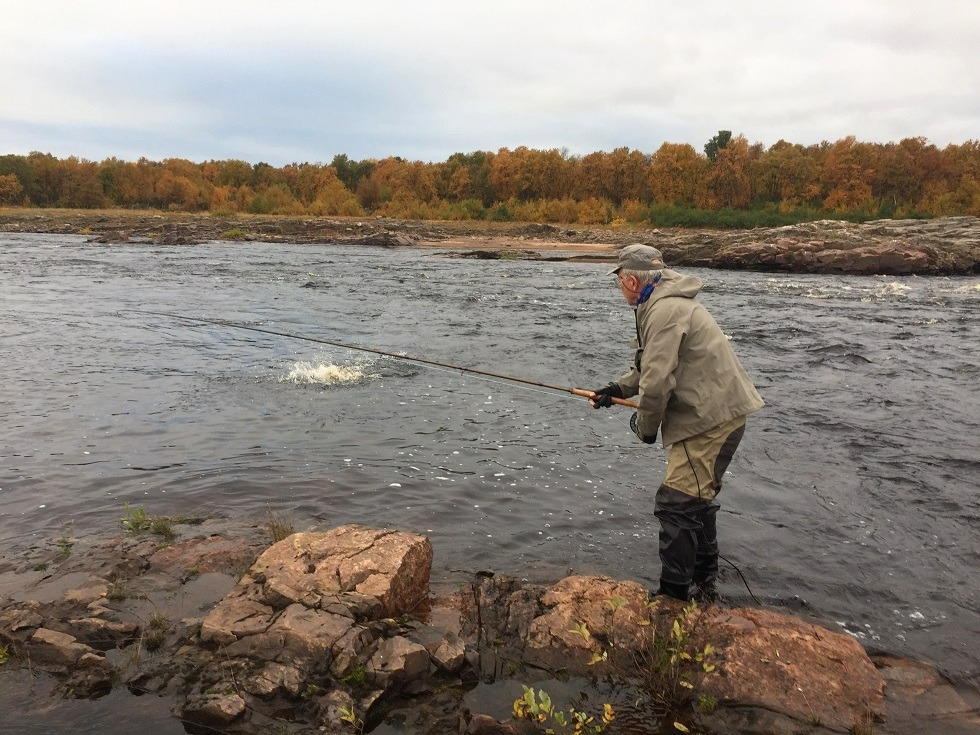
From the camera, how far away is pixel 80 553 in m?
5.00

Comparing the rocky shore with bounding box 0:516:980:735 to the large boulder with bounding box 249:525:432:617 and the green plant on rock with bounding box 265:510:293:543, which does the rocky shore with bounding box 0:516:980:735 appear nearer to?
the large boulder with bounding box 249:525:432:617

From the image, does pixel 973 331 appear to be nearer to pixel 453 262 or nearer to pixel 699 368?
pixel 699 368

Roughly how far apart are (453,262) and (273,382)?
25978mm

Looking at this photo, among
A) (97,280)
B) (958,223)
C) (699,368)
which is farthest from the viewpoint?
(958,223)

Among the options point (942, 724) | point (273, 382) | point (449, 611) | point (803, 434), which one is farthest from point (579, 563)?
point (273, 382)

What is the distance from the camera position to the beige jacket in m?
4.29

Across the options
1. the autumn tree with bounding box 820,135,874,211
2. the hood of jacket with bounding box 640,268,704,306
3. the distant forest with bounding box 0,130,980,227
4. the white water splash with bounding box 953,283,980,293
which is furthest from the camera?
the autumn tree with bounding box 820,135,874,211

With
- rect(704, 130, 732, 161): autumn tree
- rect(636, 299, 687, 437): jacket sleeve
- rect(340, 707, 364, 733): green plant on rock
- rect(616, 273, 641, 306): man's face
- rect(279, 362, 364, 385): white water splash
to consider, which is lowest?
rect(340, 707, 364, 733): green plant on rock

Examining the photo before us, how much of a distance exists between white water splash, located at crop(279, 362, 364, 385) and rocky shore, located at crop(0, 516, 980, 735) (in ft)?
19.5

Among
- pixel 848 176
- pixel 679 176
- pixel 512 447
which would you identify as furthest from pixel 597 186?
pixel 512 447

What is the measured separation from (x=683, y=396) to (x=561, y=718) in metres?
2.08

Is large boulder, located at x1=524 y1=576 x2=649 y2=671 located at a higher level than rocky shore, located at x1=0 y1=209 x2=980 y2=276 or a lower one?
lower

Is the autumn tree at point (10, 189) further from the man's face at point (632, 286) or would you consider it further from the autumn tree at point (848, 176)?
the man's face at point (632, 286)

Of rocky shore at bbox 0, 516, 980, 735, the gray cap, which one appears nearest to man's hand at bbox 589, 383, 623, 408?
the gray cap
